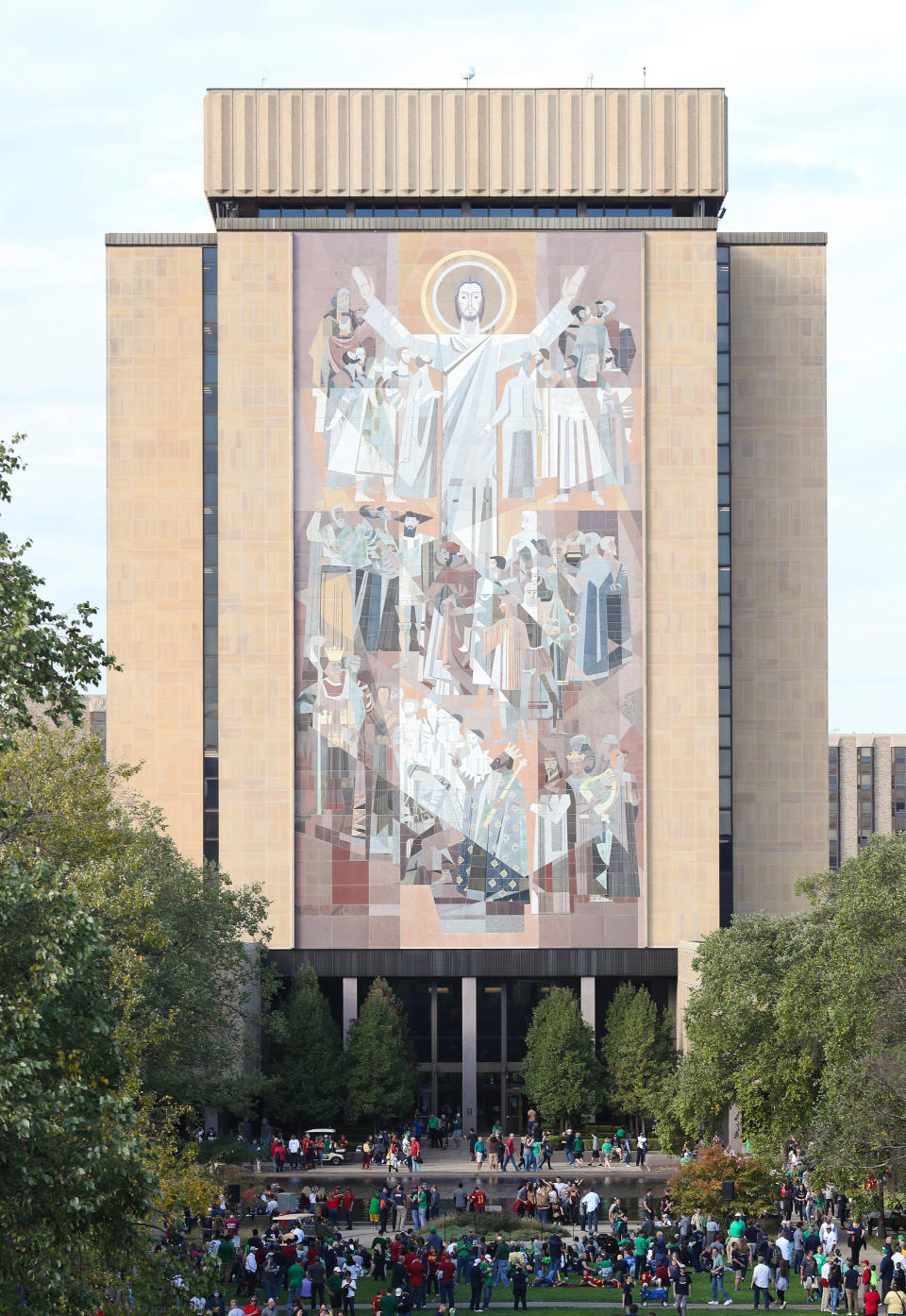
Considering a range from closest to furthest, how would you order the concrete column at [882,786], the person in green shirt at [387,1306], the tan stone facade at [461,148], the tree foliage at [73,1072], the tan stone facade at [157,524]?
the tree foliage at [73,1072] → the person in green shirt at [387,1306] → the tan stone facade at [157,524] → the tan stone facade at [461,148] → the concrete column at [882,786]

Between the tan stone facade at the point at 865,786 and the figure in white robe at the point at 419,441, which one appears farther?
the tan stone facade at the point at 865,786

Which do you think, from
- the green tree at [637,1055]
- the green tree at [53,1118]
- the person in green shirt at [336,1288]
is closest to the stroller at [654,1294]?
the person in green shirt at [336,1288]

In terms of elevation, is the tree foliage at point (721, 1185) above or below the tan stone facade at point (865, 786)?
below

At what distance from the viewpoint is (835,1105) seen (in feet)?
125

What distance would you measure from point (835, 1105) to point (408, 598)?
146 ft

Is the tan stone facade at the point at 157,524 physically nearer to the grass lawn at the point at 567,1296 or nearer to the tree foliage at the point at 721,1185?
the tree foliage at the point at 721,1185

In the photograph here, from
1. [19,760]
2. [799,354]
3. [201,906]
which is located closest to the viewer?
[19,760]

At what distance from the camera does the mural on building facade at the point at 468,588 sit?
257 feet

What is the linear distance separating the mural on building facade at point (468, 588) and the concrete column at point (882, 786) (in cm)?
8343

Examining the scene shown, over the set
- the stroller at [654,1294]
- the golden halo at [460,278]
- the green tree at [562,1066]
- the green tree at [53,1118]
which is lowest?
the green tree at [562,1066]

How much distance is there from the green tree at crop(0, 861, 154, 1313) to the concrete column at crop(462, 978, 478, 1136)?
59.4 meters

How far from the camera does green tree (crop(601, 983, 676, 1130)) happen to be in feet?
241

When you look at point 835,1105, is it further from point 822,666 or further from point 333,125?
point 333,125

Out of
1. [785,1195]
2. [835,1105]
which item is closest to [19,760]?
[835,1105]
